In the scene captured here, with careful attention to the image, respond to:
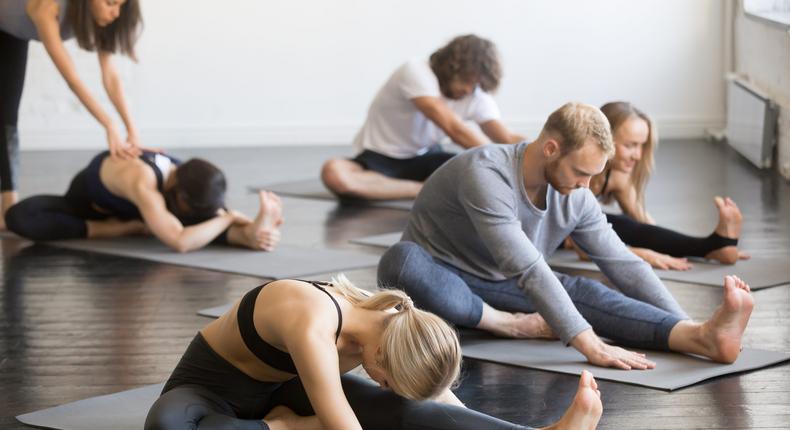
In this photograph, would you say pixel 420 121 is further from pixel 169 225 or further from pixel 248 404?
pixel 248 404

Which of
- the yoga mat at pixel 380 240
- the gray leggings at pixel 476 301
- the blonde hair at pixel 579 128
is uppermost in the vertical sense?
the blonde hair at pixel 579 128

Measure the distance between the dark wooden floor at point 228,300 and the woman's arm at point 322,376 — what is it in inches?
24.3

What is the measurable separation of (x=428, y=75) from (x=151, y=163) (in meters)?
1.42

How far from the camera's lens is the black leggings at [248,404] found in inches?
84.6

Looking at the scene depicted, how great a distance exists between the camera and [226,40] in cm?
733

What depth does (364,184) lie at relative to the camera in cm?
535

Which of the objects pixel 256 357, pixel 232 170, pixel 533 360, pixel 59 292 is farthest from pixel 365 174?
pixel 256 357

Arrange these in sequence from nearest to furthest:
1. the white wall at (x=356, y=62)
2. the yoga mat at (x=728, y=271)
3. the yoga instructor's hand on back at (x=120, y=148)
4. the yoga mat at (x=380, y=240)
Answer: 1. the yoga mat at (x=728, y=271)
2. the yoga instructor's hand on back at (x=120, y=148)
3. the yoga mat at (x=380, y=240)
4. the white wall at (x=356, y=62)

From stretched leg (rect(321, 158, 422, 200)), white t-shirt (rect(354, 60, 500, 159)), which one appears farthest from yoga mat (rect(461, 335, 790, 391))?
stretched leg (rect(321, 158, 422, 200))

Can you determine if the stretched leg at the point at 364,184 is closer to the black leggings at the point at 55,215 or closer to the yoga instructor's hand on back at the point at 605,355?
the black leggings at the point at 55,215

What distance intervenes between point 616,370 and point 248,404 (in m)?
0.93

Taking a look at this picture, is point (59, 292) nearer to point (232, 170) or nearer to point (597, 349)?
point (597, 349)

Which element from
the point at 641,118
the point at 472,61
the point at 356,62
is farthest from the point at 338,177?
the point at 356,62

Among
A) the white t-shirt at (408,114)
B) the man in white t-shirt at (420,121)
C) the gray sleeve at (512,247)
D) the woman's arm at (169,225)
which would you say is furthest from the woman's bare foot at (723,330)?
the white t-shirt at (408,114)
